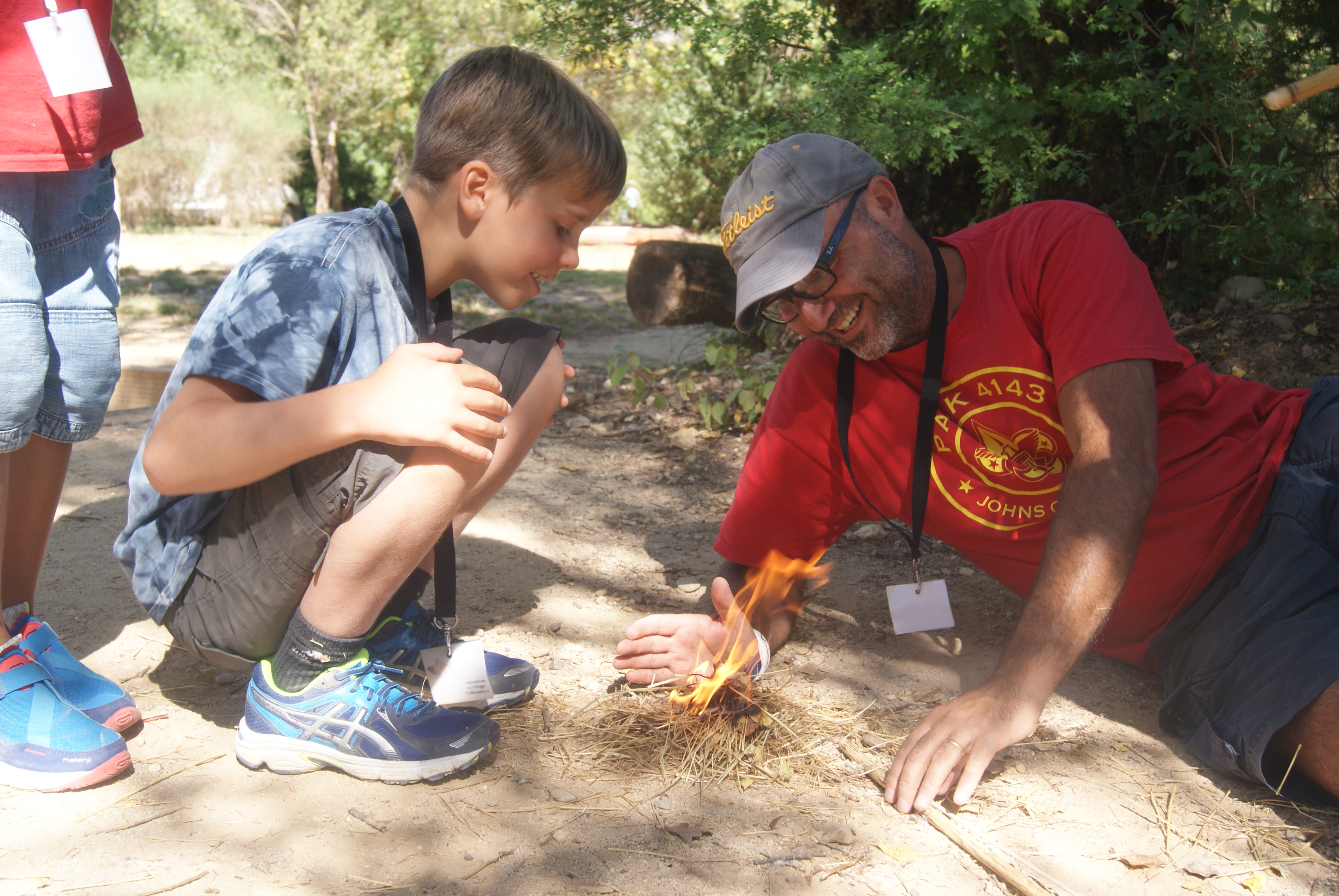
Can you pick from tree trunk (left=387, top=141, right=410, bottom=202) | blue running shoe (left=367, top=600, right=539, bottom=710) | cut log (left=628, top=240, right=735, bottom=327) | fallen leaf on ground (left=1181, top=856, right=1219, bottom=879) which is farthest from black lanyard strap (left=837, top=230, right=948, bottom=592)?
tree trunk (left=387, top=141, right=410, bottom=202)

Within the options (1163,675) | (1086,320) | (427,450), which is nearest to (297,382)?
(427,450)

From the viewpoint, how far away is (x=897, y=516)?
245 centimetres

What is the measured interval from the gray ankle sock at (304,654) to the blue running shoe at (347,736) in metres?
0.02

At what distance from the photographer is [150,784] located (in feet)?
6.13

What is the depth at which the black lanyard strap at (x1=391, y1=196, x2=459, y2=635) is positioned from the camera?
6.86ft

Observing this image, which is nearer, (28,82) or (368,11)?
(28,82)

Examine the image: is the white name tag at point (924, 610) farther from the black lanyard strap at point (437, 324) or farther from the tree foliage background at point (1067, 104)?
the tree foliage background at point (1067, 104)


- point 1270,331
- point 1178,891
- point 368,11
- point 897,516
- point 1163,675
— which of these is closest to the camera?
point 1178,891

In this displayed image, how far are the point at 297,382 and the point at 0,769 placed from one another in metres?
0.93

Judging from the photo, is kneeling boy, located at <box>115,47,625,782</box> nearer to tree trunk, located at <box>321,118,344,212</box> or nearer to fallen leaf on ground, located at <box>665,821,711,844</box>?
fallen leaf on ground, located at <box>665,821,711,844</box>

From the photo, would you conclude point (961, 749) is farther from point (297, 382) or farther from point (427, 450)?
point (297, 382)

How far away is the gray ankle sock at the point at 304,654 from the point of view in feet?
6.18

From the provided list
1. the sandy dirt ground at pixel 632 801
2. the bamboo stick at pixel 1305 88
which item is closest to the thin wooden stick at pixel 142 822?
the sandy dirt ground at pixel 632 801

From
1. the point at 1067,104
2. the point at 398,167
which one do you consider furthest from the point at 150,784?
the point at 398,167
